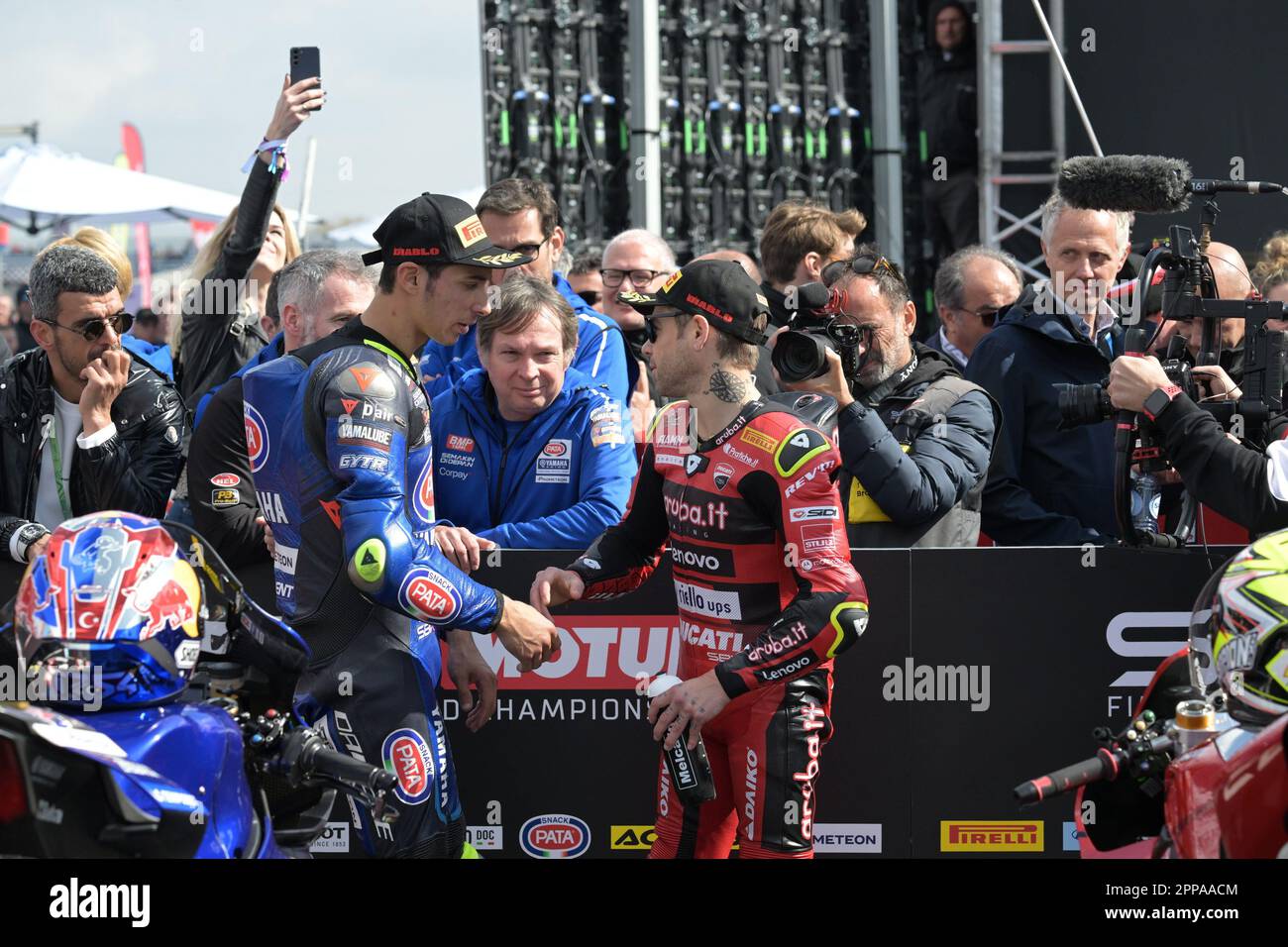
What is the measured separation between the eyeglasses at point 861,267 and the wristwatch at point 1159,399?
99 cm

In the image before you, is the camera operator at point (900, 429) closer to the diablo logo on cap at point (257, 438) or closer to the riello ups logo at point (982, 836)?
the riello ups logo at point (982, 836)

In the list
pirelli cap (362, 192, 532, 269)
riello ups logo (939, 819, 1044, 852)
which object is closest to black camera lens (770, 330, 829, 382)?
pirelli cap (362, 192, 532, 269)

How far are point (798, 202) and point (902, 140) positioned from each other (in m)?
5.60

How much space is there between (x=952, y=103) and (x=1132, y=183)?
20.9 ft

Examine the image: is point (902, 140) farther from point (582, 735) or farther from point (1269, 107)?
point (582, 735)

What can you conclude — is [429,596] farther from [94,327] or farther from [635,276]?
[635,276]

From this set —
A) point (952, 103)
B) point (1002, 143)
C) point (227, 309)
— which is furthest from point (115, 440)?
point (952, 103)

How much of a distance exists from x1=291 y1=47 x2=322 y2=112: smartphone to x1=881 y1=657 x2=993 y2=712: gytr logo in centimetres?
299

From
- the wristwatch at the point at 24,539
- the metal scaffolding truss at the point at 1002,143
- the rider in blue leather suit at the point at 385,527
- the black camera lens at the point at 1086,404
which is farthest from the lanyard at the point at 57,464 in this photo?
the metal scaffolding truss at the point at 1002,143

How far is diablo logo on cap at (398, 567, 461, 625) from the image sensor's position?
11.1 feet

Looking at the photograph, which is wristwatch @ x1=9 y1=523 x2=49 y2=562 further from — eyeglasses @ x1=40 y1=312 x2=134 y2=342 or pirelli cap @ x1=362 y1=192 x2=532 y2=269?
pirelli cap @ x1=362 y1=192 x2=532 y2=269

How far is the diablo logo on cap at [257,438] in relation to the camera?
12.4 feet
